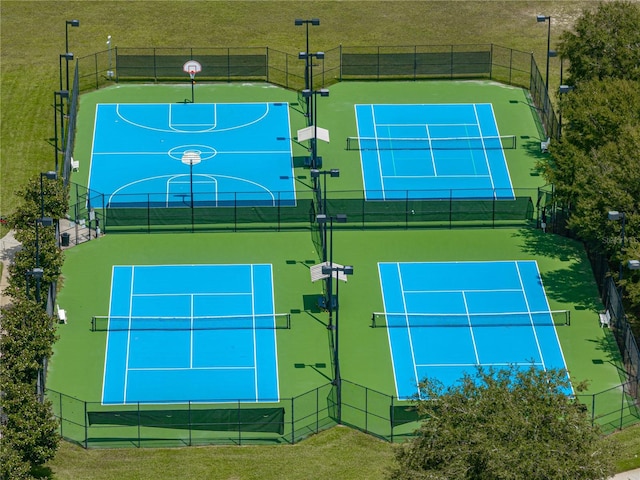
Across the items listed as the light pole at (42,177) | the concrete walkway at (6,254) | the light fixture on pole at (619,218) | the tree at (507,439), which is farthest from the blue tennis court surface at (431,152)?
the tree at (507,439)

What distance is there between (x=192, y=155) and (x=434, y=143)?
569 inches

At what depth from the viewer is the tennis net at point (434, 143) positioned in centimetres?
10962

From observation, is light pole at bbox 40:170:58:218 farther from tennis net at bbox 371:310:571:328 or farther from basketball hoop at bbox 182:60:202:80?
basketball hoop at bbox 182:60:202:80

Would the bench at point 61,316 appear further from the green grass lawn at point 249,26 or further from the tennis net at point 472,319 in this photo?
the green grass lawn at point 249,26

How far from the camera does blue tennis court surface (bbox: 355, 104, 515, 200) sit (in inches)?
4141

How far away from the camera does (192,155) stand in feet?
356

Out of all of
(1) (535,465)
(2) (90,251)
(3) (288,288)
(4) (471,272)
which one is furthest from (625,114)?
(1) (535,465)

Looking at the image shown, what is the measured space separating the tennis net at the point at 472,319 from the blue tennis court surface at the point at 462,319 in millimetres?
50

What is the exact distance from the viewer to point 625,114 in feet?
326

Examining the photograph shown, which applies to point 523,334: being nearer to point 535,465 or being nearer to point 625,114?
point 625,114

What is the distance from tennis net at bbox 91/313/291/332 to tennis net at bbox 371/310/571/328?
5.08 metres

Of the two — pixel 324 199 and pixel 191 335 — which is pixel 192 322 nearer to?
pixel 191 335

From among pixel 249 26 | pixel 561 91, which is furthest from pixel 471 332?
pixel 249 26

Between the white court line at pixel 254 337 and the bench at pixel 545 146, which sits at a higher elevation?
the bench at pixel 545 146
